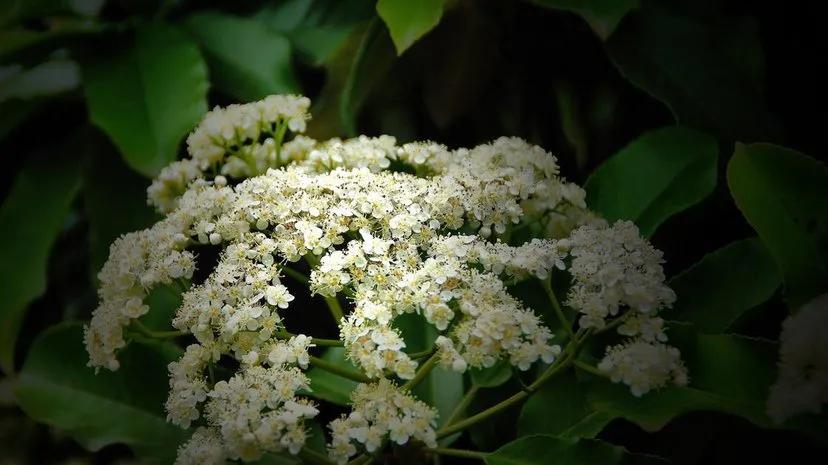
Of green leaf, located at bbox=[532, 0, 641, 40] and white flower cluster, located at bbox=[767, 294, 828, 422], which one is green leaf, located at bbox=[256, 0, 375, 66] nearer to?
green leaf, located at bbox=[532, 0, 641, 40]

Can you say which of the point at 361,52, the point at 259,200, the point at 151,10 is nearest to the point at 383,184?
the point at 259,200

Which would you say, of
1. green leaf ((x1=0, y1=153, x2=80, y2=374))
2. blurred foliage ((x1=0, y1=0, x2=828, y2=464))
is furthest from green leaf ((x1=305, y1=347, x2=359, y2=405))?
green leaf ((x1=0, y1=153, x2=80, y2=374))

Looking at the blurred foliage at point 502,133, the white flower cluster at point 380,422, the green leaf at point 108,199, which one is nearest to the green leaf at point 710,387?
the blurred foliage at point 502,133

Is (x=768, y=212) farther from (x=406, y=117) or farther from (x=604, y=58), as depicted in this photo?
(x=406, y=117)

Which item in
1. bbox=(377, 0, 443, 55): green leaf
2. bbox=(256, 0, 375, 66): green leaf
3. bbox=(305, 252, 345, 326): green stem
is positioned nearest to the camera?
bbox=(305, 252, 345, 326): green stem

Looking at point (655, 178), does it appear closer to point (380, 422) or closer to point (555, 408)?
point (555, 408)

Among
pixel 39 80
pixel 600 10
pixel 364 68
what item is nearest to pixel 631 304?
pixel 600 10
